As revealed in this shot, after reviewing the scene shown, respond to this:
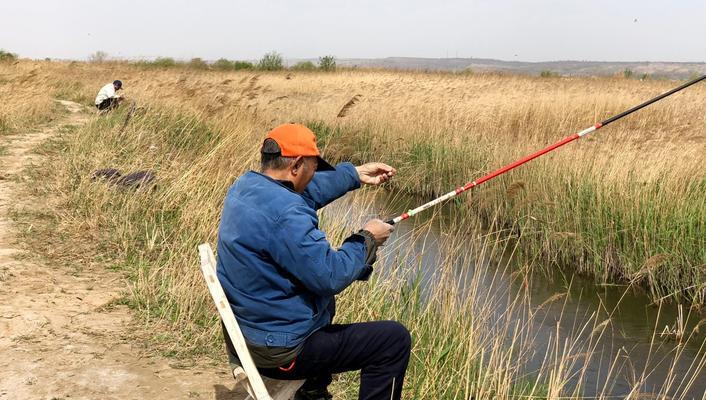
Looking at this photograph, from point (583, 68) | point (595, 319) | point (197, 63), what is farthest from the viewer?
point (583, 68)

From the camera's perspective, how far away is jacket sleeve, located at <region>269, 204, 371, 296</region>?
2.13m

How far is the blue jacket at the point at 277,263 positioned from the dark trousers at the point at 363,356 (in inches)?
2.9

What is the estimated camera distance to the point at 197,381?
323 centimetres

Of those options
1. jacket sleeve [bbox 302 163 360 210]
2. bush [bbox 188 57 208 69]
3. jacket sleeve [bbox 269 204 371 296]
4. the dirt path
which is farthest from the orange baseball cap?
bush [bbox 188 57 208 69]

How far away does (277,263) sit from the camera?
86.8 inches

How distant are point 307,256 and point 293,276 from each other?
152 millimetres

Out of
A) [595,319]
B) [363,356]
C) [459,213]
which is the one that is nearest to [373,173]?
[363,356]

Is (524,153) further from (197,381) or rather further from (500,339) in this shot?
(197,381)

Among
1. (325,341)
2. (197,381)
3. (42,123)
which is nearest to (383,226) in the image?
(325,341)

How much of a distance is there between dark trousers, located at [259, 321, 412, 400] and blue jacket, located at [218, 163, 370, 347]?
→ 73 millimetres

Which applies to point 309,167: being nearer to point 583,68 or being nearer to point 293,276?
point 293,276

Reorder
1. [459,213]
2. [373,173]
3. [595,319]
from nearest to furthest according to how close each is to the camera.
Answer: [373,173]
[595,319]
[459,213]

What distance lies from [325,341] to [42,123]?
37.5 ft

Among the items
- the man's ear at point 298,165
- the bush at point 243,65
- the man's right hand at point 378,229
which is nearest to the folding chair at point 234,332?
the man's ear at point 298,165
